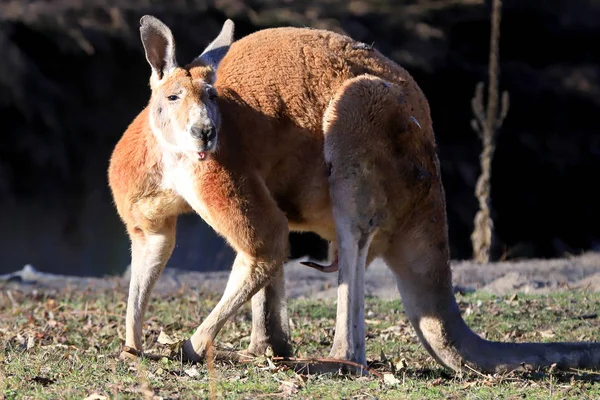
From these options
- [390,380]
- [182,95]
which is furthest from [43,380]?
[390,380]

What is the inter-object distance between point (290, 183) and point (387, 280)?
138 inches

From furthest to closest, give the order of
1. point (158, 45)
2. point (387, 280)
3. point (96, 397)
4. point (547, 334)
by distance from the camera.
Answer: point (387, 280)
point (547, 334)
point (158, 45)
point (96, 397)

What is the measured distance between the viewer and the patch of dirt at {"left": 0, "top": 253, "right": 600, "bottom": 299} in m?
8.09

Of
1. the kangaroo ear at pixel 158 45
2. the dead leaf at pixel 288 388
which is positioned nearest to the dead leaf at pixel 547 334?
the dead leaf at pixel 288 388

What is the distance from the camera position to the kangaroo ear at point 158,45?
5.02m

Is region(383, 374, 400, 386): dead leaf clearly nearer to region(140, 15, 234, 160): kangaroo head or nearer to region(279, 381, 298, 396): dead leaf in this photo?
region(279, 381, 298, 396): dead leaf

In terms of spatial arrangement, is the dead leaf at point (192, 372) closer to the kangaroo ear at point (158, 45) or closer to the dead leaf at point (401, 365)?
the dead leaf at point (401, 365)

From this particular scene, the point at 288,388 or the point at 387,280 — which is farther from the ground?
the point at 387,280

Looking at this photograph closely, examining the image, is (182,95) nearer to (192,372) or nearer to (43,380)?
(192,372)

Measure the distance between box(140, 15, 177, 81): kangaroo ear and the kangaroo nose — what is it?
54cm

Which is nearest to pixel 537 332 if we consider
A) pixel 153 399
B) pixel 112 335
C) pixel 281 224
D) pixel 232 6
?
pixel 281 224

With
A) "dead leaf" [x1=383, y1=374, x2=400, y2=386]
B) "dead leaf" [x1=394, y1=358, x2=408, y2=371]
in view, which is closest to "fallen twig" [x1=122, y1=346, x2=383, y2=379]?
Result: "dead leaf" [x1=383, y1=374, x2=400, y2=386]

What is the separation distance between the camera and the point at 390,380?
15.6ft

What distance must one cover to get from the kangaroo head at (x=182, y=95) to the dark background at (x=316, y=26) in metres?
5.79
